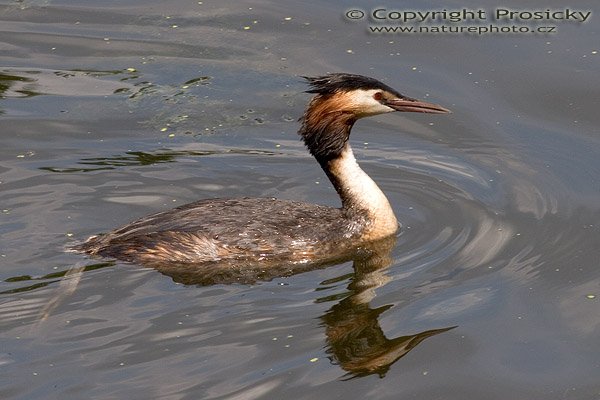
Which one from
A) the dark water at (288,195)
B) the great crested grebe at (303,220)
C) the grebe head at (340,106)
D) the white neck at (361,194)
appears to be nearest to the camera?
the dark water at (288,195)

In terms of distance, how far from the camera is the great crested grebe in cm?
967

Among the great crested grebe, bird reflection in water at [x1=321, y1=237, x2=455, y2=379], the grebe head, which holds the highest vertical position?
the grebe head

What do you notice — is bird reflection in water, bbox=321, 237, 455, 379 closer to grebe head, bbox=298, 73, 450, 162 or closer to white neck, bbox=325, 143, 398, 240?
white neck, bbox=325, 143, 398, 240

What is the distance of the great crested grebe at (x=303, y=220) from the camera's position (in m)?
9.67

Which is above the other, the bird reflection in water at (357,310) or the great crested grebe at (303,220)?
the great crested grebe at (303,220)

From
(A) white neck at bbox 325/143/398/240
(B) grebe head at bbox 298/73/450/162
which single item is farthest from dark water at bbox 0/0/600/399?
(B) grebe head at bbox 298/73/450/162

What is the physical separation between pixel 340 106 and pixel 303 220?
0.91 meters

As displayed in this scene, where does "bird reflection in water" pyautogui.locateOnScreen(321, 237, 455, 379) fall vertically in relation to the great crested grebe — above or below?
below

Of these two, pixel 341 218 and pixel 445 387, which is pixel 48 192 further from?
pixel 445 387

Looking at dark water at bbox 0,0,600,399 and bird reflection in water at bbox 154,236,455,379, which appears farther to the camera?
bird reflection in water at bbox 154,236,455,379

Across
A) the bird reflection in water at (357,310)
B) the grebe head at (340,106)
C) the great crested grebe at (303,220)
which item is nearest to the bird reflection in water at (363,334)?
the bird reflection in water at (357,310)

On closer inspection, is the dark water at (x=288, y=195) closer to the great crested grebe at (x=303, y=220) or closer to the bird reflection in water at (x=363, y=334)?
the bird reflection in water at (x=363, y=334)

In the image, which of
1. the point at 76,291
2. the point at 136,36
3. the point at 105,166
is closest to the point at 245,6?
the point at 136,36

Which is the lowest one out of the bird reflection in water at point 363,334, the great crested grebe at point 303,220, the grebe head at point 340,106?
the bird reflection in water at point 363,334
